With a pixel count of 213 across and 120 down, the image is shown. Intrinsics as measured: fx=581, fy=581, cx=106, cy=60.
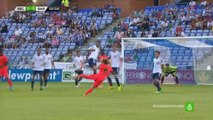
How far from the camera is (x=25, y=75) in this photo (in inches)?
1641

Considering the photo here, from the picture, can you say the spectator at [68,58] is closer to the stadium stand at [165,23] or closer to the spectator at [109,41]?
the stadium stand at [165,23]

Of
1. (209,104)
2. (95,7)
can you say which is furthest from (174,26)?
(209,104)

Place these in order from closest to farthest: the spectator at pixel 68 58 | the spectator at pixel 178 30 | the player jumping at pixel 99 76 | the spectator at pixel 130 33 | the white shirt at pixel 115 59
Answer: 1. the player jumping at pixel 99 76
2. the white shirt at pixel 115 59
3. the spectator at pixel 178 30
4. the spectator at pixel 68 58
5. the spectator at pixel 130 33

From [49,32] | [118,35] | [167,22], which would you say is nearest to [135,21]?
[118,35]

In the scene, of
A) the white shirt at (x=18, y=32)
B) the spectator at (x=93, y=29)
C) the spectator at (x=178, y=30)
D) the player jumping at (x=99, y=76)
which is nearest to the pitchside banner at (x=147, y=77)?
the spectator at (x=178, y=30)

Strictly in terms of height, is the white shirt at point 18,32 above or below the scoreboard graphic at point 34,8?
below

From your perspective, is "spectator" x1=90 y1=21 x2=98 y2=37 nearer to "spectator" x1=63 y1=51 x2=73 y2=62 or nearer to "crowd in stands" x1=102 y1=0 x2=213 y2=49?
"crowd in stands" x1=102 y1=0 x2=213 y2=49

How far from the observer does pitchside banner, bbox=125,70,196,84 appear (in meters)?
36.3

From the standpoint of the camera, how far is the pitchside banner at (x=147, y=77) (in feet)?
119

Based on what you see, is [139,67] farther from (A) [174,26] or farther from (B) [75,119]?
(B) [75,119]

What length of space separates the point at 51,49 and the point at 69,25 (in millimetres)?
4296

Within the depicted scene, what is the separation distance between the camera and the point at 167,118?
48.4ft

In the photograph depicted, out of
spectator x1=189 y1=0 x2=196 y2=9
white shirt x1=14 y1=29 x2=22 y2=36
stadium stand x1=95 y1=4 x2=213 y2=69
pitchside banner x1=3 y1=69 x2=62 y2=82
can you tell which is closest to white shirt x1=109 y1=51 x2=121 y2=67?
pitchside banner x1=3 y1=69 x2=62 y2=82

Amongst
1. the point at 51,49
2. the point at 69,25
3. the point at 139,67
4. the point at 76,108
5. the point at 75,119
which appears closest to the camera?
the point at 75,119
